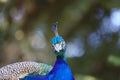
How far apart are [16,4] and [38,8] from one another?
426mm

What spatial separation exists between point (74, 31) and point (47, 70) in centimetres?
304

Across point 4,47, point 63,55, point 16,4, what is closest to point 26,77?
point 63,55

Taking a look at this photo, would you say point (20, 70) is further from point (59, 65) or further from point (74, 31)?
point (74, 31)

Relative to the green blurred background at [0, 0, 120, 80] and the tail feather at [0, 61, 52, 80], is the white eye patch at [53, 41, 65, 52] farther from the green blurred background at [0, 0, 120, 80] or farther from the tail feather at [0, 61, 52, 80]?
the green blurred background at [0, 0, 120, 80]

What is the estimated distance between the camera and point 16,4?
5.30 meters

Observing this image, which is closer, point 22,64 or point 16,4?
point 22,64

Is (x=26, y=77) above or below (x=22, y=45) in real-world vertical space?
below

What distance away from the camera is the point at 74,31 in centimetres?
575

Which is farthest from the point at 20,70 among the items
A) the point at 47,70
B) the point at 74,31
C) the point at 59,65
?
the point at 74,31

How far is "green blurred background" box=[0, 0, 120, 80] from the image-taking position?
5.20 meters

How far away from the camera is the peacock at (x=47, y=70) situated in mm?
2413

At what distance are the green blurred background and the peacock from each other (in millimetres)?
2245

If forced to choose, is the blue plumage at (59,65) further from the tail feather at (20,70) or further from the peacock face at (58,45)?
the tail feather at (20,70)

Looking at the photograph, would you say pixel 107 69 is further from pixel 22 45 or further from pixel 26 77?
pixel 26 77
